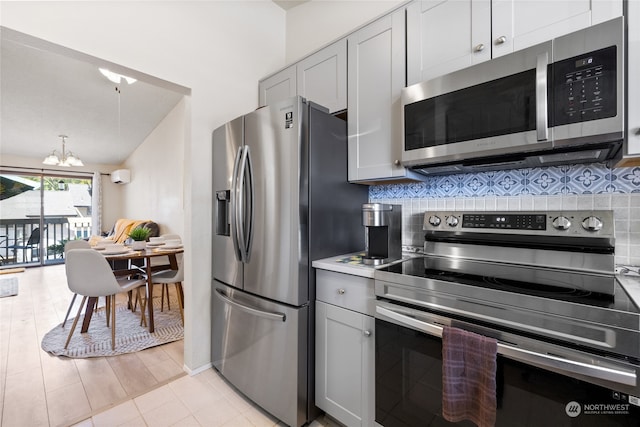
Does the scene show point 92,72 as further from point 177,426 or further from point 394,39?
point 177,426

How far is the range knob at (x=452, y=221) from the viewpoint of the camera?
1593 mm

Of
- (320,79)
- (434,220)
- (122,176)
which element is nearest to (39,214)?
(122,176)

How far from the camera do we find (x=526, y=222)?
137 centimetres

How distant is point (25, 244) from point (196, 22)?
7566mm

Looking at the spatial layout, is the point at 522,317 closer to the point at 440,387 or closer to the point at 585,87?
the point at 440,387

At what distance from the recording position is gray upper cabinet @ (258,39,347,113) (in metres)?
1.84

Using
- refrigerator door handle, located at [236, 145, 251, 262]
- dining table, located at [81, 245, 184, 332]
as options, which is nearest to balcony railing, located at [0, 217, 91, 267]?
dining table, located at [81, 245, 184, 332]

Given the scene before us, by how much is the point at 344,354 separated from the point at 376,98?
1490 mm

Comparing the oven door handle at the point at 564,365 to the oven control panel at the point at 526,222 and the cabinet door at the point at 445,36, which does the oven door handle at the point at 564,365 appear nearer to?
the oven control panel at the point at 526,222

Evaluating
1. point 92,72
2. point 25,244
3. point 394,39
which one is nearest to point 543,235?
point 394,39

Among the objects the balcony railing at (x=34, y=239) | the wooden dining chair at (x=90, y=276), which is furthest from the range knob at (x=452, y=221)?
the balcony railing at (x=34, y=239)

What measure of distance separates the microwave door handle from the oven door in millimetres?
835

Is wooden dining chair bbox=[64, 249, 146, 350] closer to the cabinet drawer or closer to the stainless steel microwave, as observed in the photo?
the cabinet drawer

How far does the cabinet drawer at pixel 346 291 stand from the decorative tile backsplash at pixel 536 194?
0.64 metres
